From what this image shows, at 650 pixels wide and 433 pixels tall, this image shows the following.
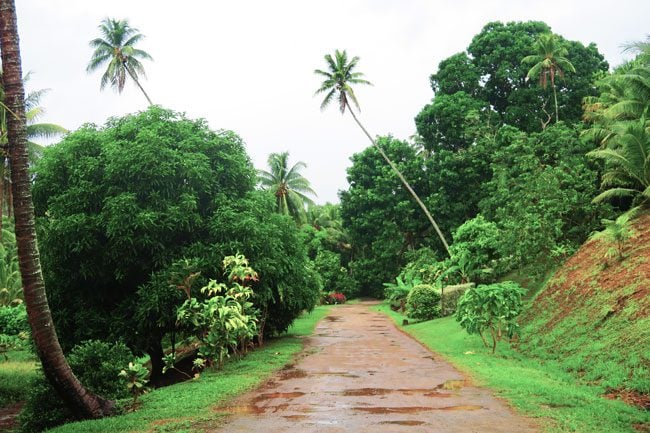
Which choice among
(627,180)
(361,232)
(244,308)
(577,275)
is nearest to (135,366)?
(244,308)

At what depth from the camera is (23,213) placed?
781cm

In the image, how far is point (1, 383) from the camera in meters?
15.0

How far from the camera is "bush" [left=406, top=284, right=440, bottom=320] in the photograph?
79.6ft

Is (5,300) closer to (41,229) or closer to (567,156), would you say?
(41,229)

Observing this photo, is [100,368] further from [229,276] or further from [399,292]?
[399,292]

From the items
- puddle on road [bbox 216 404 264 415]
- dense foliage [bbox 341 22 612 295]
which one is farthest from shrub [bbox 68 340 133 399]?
dense foliage [bbox 341 22 612 295]

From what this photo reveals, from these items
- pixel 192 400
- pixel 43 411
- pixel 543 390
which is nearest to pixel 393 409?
pixel 543 390

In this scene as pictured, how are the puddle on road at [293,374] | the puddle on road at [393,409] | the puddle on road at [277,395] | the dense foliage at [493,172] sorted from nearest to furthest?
the puddle on road at [393,409]
the puddle on road at [277,395]
the puddle on road at [293,374]
the dense foliage at [493,172]

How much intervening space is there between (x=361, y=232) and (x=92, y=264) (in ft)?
103

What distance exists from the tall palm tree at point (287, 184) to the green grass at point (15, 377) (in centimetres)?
2567

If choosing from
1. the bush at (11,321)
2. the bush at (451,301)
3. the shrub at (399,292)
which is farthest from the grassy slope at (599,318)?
the bush at (11,321)

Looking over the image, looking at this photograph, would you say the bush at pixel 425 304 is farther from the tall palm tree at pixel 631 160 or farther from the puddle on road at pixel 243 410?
the puddle on road at pixel 243 410

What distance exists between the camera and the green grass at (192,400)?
24.8ft

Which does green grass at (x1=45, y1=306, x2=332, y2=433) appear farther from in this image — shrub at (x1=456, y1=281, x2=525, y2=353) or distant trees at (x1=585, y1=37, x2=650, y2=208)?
distant trees at (x1=585, y1=37, x2=650, y2=208)
